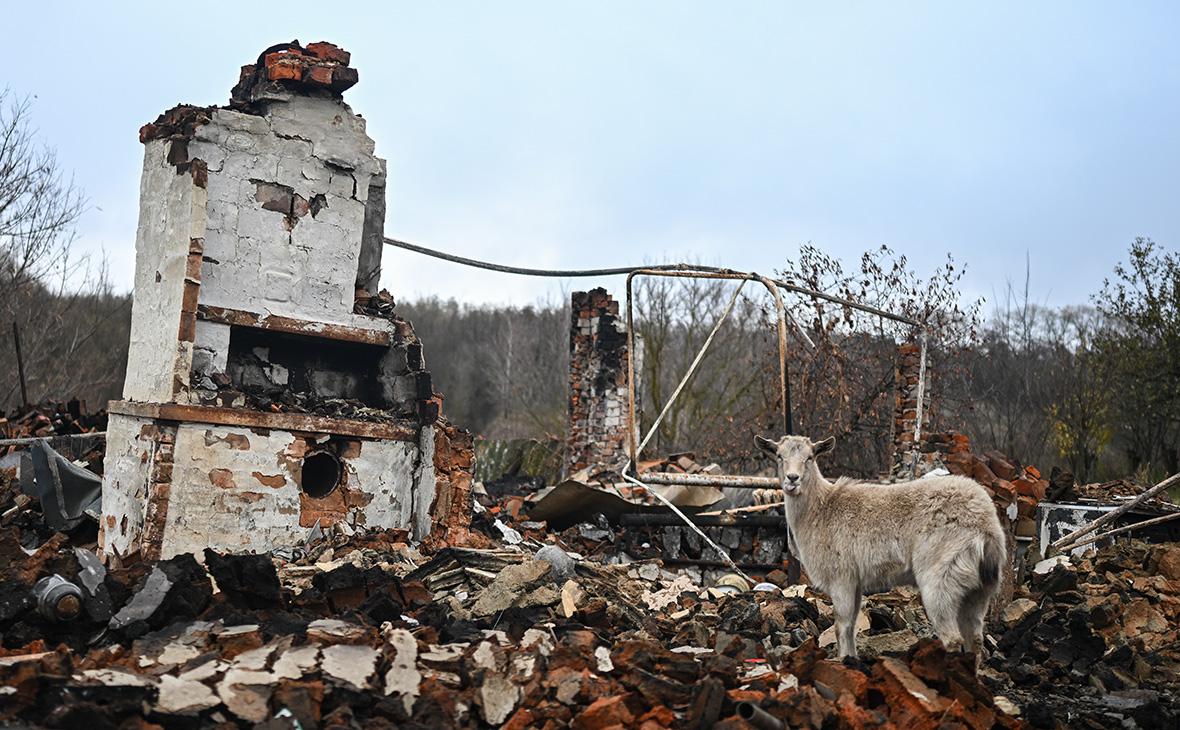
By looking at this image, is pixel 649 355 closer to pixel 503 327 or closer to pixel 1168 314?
pixel 1168 314

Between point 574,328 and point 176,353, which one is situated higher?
point 574,328

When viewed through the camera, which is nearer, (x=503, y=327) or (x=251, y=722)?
(x=251, y=722)

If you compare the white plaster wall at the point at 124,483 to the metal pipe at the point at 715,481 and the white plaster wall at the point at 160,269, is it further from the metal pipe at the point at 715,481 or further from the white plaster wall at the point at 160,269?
the metal pipe at the point at 715,481

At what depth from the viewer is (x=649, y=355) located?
2786 cm

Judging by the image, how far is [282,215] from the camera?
37.8 ft

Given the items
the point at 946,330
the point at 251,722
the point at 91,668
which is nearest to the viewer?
the point at 251,722

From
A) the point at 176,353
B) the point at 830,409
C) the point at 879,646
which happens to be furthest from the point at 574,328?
the point at 879,646

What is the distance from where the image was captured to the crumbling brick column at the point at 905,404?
48.2 feet

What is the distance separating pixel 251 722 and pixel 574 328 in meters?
12.8

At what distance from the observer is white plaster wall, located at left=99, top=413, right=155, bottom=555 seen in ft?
34.6

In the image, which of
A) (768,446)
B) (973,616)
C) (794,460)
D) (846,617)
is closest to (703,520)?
(768,446)

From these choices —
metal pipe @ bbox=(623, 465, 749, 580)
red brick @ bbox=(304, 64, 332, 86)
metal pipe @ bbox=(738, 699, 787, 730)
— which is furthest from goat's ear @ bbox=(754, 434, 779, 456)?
red brick @ bbox=(304, 64, 332, 86)

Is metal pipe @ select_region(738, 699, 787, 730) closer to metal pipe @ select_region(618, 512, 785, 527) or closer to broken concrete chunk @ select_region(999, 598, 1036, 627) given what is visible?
broken concrete chunk @ select_region(999, 598, 1036, 627)

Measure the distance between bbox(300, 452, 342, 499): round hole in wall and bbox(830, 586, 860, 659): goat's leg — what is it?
19.2 feet
